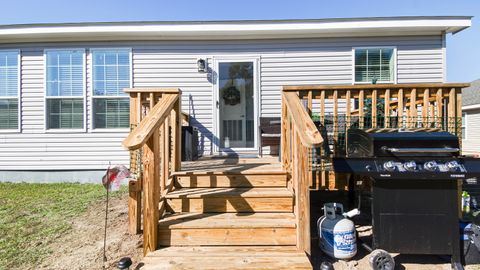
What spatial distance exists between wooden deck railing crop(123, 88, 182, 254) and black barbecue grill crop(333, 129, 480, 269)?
5.37ft

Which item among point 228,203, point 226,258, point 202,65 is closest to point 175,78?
point 202,65

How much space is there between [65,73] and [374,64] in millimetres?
6025

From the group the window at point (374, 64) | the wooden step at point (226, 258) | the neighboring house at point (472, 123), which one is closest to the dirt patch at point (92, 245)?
the wooden step at point (226, 258)

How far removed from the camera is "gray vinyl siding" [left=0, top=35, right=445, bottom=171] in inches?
221

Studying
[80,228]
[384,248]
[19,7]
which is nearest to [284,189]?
[384,248]

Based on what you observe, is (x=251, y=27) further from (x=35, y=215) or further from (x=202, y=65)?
(x=35, y=215)

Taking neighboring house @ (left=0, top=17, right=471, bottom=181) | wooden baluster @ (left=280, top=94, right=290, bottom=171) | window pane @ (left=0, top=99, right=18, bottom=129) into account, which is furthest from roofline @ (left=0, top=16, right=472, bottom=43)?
wooden baluster @ (left=280, top=94, right=290, bottom=171)

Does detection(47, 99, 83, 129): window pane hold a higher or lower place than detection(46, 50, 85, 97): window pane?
lower

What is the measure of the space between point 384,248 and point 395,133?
3.19ft

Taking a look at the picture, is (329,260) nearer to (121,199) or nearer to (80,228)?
(80,228)

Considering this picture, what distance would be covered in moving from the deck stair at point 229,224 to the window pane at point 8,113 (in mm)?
4630

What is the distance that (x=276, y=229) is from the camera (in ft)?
7.86

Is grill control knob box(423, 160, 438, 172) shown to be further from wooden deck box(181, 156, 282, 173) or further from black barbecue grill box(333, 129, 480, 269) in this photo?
wooden deck box(181, 156, 282, 173)

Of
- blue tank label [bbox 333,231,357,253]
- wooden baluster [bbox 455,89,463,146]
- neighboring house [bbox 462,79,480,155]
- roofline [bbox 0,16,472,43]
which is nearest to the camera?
blue tank label [bbox 333,231,357,253]
